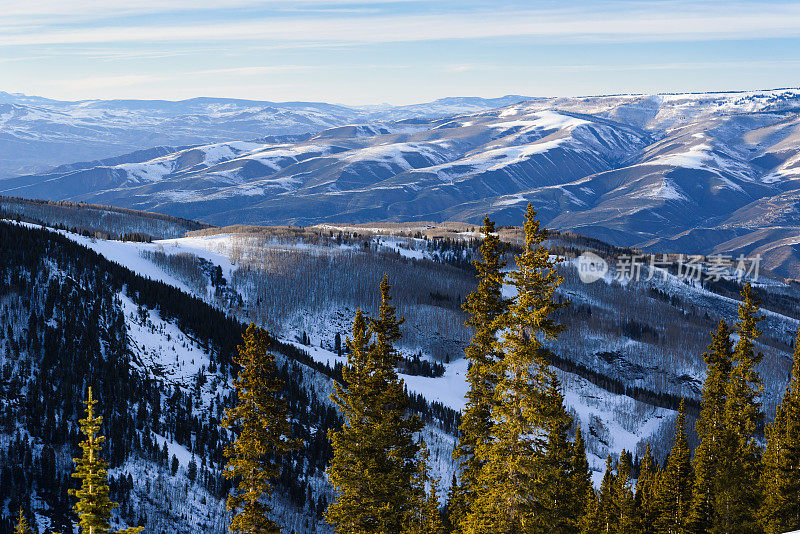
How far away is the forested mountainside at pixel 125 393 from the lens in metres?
98.7

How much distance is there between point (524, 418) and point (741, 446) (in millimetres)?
36917

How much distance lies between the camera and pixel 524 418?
29.8 metres

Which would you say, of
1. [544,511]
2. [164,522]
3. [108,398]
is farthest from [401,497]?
[108,398]

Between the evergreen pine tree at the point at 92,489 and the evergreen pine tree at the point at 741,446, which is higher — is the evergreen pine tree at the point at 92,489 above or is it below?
above

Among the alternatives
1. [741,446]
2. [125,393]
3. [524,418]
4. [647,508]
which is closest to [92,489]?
[524,418]

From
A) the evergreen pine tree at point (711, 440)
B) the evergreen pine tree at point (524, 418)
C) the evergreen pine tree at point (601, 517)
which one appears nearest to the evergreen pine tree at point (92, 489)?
the evergreen pine tree at point (524, 418)

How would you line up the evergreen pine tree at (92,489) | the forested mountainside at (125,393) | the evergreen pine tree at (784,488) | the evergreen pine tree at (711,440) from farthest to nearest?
the forested mountainside at (125,393) → the evergreen pine tree at (711,440) → the evergreen pine tree at (784,488) → the evergreen pine tree at (92,489)

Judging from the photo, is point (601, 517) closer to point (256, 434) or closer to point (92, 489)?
point (256, 434)

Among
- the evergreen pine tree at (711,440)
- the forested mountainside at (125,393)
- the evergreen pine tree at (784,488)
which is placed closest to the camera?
the evergreen pine tree at (784,488)

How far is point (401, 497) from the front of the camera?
35.2m

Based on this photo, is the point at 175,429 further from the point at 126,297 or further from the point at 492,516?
the point at 492,516

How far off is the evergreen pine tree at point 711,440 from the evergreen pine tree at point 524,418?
27614mm

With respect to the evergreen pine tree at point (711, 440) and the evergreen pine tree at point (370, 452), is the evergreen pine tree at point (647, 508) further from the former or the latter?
the evergreen pine tree at point (370, 452)

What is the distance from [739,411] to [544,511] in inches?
1454
